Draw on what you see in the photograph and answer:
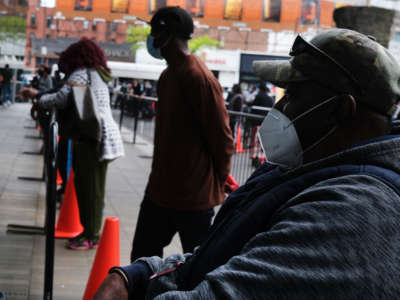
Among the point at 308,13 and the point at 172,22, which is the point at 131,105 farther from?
the point at 172,22

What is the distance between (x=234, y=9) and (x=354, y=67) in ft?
94.1

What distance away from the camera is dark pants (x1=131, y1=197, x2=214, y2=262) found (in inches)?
141

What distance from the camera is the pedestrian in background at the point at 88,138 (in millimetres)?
5457

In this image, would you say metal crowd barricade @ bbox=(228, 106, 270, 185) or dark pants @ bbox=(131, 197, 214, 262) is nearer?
dark pants @ bbox=(131, 197, 214, 262)

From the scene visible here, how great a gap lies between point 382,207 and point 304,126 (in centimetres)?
48

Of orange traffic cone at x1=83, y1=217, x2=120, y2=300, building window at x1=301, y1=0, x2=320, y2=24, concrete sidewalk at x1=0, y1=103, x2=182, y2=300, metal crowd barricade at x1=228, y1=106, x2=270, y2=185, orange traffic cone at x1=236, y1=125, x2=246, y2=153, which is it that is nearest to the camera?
orange traffic cone at x1=83, y1=217, x2=120, y2=300

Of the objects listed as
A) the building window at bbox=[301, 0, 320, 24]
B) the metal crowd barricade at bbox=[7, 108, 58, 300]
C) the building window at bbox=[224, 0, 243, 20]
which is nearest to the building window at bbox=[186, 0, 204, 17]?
the building window at bbox=[224, 0, 243, 20]

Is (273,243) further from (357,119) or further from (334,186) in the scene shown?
(357,119)

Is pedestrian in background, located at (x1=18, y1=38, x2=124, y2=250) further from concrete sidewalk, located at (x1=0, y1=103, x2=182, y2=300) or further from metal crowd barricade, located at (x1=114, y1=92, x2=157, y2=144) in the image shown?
metal crowd barricade, located at (x1=114, y1=92, x2=157, y2=144)

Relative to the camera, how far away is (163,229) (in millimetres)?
3607

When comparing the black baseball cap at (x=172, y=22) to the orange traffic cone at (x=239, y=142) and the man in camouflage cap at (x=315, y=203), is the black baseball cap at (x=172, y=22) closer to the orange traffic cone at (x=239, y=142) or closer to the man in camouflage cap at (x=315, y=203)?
the man in camouflage cap at (x=315, y=203)

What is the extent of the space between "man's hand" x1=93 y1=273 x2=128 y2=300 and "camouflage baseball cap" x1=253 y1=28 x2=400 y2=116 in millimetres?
825

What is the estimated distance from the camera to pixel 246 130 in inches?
324

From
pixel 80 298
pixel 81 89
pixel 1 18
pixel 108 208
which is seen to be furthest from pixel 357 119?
pixel 1 18
